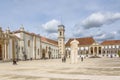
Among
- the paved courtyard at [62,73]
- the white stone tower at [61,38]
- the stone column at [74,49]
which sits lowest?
the paved courtyard at [62,73]

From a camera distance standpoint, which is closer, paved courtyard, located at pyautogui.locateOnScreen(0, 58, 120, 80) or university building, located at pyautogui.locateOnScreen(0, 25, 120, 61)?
paved courtyard, located at pyautogui.locateOnScreen(0, 58, 120, 80)

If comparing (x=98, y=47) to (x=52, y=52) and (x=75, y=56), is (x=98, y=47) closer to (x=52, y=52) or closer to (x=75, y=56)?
(x=52, y=52)

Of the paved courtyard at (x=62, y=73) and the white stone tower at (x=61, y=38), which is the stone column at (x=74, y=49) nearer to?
the paved courtyard at (x=62, y=73)

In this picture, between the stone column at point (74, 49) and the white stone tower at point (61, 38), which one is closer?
the stone column at point (74, 49)

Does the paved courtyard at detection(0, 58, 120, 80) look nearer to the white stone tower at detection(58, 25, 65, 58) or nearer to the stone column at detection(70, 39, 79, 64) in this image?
the stone column at detection(70, 39, 79, 64)

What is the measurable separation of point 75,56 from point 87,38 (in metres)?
101

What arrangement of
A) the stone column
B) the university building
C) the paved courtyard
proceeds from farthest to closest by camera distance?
the university building < the stone column < the paved courtyard

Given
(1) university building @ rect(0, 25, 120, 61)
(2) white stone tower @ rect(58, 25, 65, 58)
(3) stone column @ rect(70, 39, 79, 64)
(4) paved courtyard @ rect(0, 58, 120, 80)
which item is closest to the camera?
(4) paved courtyard @ rect(0, 58, 120, 80)

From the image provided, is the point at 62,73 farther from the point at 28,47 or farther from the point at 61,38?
the point at 61,38

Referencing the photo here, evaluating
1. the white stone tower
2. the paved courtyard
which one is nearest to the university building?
the white stone tower

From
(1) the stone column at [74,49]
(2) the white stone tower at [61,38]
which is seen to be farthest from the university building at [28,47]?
(1) the stone column at [74,49]

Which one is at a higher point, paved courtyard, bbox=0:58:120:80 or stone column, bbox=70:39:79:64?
stone column, bbox=70:39:79:64

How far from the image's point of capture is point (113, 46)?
134 m

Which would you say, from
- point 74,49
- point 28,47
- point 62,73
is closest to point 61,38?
point 28,47
